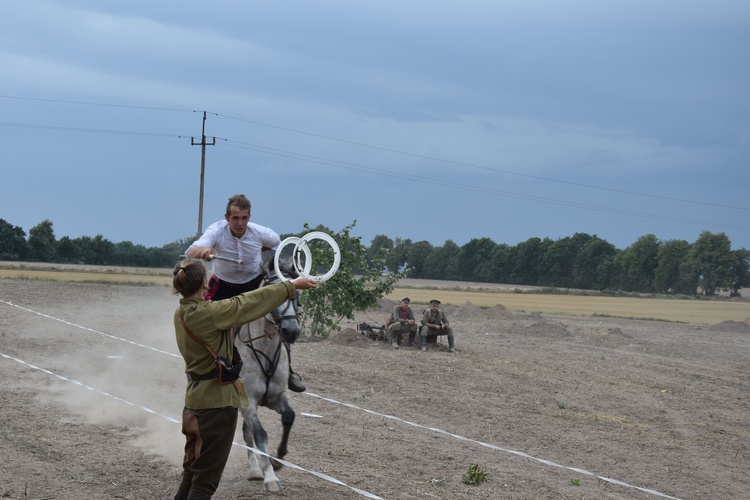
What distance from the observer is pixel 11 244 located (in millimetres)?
67000

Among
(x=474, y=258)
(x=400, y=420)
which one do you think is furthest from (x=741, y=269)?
(x=400, y=420)

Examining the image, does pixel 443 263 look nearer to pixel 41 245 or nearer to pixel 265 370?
pixel 41 245

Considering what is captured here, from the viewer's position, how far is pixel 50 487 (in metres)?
7.21

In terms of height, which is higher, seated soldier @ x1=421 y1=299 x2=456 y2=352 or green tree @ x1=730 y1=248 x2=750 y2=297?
green tree @ x1=730 y1=248 x2=750 y2=297

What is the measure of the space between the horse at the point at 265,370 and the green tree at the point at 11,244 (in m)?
63.4

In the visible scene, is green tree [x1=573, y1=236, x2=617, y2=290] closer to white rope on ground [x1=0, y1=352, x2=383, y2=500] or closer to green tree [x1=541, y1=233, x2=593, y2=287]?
green tree [x1=541, y1=233, x2=593, y2=287]

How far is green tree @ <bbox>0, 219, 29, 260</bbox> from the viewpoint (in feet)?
218

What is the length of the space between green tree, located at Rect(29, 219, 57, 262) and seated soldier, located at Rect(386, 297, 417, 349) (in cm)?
5139

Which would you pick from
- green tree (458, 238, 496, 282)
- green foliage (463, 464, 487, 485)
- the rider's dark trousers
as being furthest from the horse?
green tree (458, 238, 496, 282)

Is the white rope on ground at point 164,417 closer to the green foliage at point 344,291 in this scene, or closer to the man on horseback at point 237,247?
the man on horseback at point 237,247

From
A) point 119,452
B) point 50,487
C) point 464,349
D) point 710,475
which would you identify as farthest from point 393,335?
point 50,487

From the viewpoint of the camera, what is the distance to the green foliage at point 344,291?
2241cm

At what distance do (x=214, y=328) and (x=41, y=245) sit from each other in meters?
66.9

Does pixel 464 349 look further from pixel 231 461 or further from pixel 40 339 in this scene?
A: pixel 231 461
